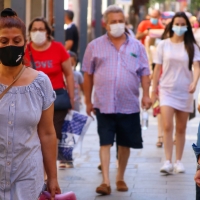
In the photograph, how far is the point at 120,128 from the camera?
24.7 feet

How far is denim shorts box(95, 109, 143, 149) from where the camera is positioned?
7.48 meters

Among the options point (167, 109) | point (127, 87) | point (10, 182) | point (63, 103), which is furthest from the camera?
point (167, 109)

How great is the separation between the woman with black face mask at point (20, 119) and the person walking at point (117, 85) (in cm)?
329

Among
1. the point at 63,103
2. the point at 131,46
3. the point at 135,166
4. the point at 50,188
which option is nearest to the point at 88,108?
the point at 63,103

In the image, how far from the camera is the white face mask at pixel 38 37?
7582 millimetres

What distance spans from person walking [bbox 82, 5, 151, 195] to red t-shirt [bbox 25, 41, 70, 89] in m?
0.28

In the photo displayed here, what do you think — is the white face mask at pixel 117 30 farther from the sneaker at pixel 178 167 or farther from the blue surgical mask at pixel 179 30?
the sneaker at pixel 178 167

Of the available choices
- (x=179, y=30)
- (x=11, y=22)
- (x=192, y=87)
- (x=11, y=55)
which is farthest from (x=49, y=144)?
(x=179, y=30)

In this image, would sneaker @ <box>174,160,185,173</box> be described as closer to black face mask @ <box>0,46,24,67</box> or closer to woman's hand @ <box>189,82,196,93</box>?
woman's hand @ <box>189,82,196,93</box>

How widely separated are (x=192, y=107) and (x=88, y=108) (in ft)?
5.00

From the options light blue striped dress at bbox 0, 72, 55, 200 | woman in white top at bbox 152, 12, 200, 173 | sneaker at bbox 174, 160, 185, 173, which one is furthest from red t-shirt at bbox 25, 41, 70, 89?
light blue striped dress at bbox 0, 72, 55, 200

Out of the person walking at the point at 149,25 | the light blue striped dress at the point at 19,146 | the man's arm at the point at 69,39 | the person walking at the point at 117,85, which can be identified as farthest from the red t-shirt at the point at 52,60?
the person walking at the point at 149,25

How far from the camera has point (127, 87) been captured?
7.39 metres

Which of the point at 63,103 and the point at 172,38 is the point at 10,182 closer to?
the point at 63,103
